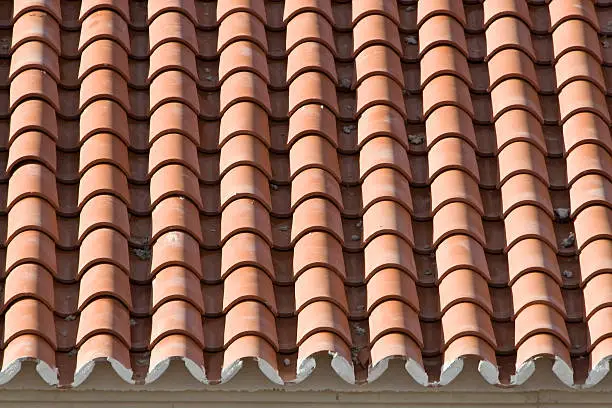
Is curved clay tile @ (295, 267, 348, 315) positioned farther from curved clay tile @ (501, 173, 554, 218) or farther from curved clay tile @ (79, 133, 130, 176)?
curved clay tile @ (79, 133, 130, 176)

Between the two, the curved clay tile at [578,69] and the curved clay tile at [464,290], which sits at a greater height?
the curved clay tile at [578,69]

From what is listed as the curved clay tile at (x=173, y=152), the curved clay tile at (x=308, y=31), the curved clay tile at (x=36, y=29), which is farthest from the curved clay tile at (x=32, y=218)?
the curved clay tile at (x=308, y=31)

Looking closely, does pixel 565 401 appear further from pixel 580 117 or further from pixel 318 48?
pixel 318 48

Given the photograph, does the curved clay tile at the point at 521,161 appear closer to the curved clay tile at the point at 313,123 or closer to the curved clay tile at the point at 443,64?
the curved clay tile at the point at 443,64

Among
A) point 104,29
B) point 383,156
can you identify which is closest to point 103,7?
point 104,29

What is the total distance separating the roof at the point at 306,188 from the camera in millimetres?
7434

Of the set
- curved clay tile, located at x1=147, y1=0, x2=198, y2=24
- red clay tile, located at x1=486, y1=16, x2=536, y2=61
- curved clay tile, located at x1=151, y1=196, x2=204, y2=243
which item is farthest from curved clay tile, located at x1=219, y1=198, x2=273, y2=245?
red clay tile, located at x1=486, y1=16, x2=536, y2=61

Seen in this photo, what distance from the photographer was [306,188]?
7984 millimetres

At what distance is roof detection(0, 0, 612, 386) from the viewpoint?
7.43 meters

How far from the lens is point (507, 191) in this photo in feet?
26.5

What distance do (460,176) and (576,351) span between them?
45.9 inches

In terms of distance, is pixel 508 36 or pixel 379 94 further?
pixel 508 36

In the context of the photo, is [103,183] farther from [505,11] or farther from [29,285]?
[505,11]

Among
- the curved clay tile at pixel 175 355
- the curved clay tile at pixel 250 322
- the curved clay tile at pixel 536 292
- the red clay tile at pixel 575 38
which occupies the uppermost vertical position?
the red clay tile at pixel 575 38
